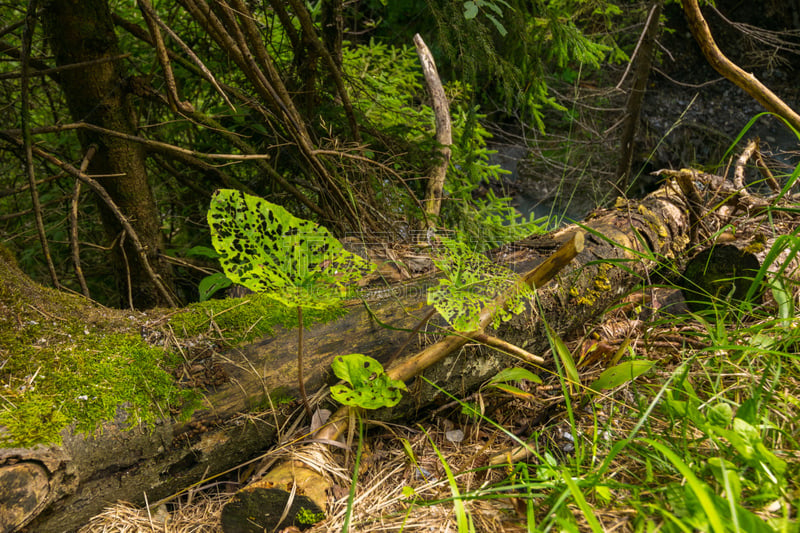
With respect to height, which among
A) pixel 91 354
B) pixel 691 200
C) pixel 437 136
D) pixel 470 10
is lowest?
pixel 91 354

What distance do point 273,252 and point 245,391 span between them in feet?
1.77

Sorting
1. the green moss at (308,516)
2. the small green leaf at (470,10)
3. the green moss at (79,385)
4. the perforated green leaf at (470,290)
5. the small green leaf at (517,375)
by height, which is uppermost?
the small green leaf at (470,10)

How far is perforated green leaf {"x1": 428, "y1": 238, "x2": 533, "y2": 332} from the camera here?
1.45 metres

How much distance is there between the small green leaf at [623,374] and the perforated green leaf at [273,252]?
3.24 ft

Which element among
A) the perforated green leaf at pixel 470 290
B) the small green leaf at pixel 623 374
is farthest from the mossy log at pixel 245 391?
the small green leaf at pixel 623 374

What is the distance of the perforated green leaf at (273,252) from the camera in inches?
53.1

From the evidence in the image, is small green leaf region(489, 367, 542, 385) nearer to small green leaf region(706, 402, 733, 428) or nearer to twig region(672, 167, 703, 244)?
small green leaf region(706, 402, 733, 428)

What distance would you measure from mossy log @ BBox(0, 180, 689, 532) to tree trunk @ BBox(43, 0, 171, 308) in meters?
0.85

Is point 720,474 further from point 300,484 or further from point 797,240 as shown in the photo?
point 300,484

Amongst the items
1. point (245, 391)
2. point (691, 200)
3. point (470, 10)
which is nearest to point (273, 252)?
point (245, 391)

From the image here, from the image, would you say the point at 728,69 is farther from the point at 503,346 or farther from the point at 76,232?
the point at 76,232

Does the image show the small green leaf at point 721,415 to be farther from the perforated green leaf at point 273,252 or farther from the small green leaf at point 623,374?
the perforated green leaf at point 273,252

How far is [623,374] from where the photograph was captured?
1.57m

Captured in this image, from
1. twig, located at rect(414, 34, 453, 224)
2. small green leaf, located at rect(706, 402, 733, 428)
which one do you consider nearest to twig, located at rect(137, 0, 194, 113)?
twig, located at rect(414, 34, 453, 224)
